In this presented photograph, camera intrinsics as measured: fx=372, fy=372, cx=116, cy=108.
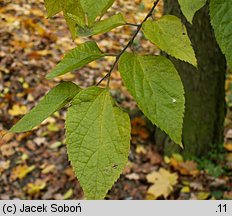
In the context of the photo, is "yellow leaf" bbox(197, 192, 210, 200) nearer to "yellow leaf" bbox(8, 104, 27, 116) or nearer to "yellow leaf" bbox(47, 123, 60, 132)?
"yellow leaf" bbox(47, 123, 60, 132)

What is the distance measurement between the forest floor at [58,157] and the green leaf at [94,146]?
6.97ft

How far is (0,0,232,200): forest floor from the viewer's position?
2.83 meters

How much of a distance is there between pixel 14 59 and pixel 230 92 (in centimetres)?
231

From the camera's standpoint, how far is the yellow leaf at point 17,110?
3.49 metres

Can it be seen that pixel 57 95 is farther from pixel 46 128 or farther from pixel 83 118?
pixel 46 128

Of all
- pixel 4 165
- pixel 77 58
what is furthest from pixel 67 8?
pixel 4 165

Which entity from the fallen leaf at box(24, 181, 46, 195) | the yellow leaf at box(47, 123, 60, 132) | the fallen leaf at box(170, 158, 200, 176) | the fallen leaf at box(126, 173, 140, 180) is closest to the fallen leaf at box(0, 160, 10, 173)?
the fallen leaf at box(24, 181, 46, 195)

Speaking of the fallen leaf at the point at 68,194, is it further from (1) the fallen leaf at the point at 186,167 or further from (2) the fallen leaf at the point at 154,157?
(1) the fallen leaf at the point at 186,167

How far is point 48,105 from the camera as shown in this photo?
787 millimetres

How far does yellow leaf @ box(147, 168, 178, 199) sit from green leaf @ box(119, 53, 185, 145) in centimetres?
210

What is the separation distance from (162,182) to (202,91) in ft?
2.44

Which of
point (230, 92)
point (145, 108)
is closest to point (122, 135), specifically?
point (145, 108)

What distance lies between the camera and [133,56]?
77 cm

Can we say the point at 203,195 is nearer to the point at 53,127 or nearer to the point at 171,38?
the point at 53,127
